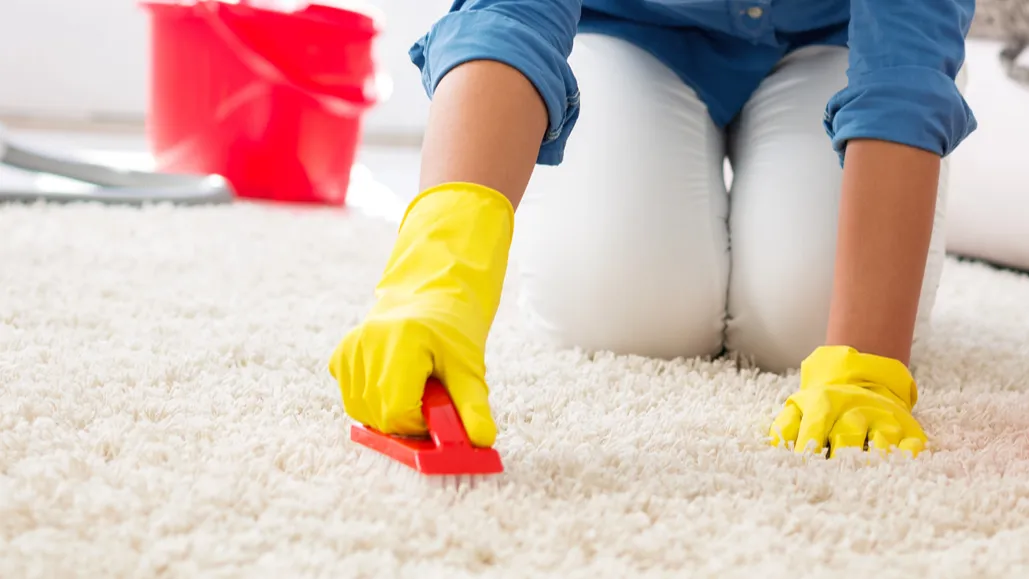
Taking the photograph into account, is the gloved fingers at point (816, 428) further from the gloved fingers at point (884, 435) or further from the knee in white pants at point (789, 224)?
the knee in white pants at point (789, 224)

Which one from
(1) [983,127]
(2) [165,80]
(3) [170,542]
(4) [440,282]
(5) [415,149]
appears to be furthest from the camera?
(5) [415,149]

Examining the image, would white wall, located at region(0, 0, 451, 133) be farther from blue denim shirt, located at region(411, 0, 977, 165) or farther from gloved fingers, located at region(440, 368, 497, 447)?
gloved fingers, located at region(440, 368, 497, 447)

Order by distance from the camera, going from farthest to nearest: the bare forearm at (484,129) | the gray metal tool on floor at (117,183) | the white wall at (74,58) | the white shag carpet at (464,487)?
the white wall at (74,58), the gray metal tool on floor at (117,183), the bare forearm at (484,129), the white shag carpet at (464,487)

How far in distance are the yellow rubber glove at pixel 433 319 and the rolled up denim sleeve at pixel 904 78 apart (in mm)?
253

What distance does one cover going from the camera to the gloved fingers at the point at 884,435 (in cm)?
61

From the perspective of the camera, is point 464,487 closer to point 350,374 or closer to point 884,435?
point 350,374

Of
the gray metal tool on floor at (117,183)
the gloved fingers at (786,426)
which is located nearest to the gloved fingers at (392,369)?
the gloved fingers at (786,426)

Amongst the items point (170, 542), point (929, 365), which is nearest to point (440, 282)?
point (170, 542)

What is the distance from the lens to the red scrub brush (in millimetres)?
505

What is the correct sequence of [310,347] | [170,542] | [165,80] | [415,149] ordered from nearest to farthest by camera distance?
[170,542] < [310,347] < [165,80] < [415,149]

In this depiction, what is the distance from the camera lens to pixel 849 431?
0.62 meters

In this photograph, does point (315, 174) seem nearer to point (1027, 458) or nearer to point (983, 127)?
point (983, 127)

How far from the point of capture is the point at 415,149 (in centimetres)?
296

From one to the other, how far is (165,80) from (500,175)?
1.45 meters
